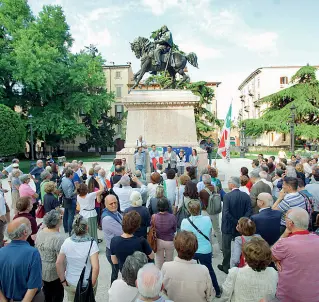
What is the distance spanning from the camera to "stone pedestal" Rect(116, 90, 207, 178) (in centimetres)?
1597

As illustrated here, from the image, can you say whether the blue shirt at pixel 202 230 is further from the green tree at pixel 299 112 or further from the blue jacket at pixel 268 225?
the green tree at pixel 299 112

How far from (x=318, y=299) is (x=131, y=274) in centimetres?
184

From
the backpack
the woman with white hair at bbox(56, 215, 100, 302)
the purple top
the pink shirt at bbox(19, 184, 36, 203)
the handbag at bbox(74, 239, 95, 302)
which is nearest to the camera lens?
the handbag at bbox(74, 239, 95, 302)

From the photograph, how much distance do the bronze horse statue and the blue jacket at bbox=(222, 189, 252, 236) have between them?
11.7 meters

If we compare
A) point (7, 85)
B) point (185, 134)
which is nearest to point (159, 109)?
point (185, 134)

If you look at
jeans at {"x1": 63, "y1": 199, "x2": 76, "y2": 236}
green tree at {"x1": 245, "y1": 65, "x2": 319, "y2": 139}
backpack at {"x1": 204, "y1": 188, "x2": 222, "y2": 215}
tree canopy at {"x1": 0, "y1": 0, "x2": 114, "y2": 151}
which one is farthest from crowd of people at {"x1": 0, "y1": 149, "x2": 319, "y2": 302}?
green tree at {"x1": 245, "y1": 65, "x2": 319, "y2": 139}

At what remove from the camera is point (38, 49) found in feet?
98.4

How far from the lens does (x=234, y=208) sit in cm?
517

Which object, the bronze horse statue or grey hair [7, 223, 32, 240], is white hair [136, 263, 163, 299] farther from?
the bronze horse statue

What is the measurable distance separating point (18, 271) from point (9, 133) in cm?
2582

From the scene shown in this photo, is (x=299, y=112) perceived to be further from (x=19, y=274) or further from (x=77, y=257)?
(x=19, y=274)

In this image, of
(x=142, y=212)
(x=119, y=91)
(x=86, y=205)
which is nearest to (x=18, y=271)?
(x=142, y=212)

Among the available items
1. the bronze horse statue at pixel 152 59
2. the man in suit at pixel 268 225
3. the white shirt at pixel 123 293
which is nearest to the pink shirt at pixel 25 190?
the white shirt at pixel 123 293

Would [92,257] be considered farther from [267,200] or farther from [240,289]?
[267,200]
